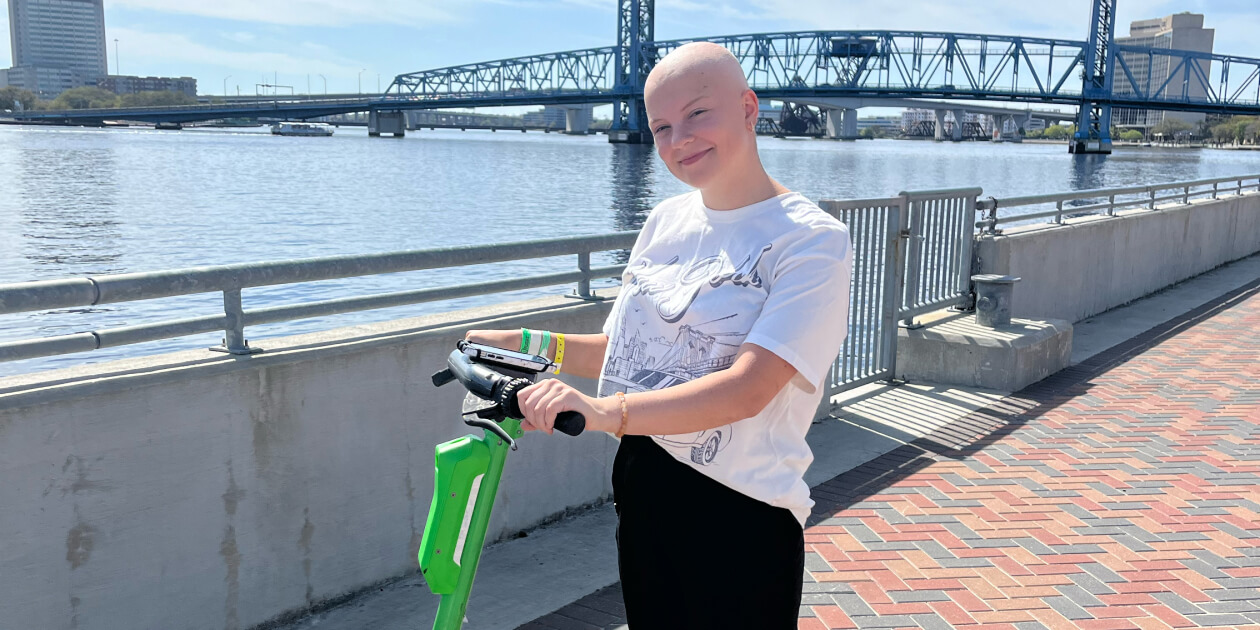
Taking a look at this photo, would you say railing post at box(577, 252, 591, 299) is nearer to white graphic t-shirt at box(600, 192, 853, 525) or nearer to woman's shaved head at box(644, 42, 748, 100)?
white graphic t-shirt at box(600, 192, 853, 525)

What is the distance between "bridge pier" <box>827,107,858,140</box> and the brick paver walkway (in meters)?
152

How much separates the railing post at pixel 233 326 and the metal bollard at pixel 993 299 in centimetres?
528

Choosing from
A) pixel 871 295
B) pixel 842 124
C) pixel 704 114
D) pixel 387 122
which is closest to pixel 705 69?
pixel 704 114

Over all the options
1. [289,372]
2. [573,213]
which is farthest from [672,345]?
[573,213]

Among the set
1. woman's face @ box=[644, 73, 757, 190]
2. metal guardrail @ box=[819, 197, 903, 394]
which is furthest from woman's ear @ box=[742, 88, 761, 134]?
metal guardrail @ box=[819, 197, 903, 394]

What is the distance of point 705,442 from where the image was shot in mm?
1802

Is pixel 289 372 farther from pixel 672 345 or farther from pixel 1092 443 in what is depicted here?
pixel 1092 443

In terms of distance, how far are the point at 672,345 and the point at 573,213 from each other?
3656cm

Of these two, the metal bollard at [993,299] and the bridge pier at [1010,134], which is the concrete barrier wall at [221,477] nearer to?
the metal bollard at [993,299]

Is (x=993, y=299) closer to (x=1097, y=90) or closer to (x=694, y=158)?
(x=694, y=158)

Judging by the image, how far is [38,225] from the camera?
94.4 ft

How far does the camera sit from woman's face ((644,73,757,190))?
176 centimetres

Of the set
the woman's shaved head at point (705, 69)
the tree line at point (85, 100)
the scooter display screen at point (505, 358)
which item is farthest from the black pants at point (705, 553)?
the tree line at point (85, 100)

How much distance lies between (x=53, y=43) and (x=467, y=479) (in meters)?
203
